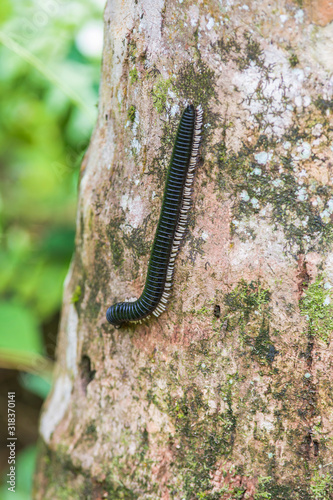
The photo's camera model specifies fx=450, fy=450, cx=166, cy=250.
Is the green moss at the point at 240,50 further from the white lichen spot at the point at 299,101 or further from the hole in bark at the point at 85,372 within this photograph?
the hole in bark at the point at 85,372

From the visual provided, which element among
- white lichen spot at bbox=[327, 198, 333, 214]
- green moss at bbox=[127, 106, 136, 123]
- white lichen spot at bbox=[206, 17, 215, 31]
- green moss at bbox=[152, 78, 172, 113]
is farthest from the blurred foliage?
white lichen spot at bbox=[327, 198, 333, 214]

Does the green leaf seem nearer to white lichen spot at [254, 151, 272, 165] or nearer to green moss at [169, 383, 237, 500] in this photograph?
green moss at [169, 383, 237, 500]

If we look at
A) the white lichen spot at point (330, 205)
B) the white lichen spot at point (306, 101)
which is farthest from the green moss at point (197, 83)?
the white lichen spot at point (330, 205)

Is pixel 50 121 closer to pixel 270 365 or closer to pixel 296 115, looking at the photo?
pixel 296 115

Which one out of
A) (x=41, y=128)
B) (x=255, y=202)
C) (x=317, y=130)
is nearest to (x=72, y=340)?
(x=255, y=202)

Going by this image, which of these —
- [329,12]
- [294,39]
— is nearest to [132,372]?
[294,39]

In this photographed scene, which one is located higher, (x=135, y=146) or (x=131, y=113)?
(x=131, y=113)

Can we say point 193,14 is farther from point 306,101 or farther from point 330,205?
point 330,205

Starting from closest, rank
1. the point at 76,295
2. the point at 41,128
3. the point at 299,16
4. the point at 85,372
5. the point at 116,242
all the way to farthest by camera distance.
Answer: the point at 299,16 < the point at 116,242 < the point at 85,372 < the point at 76,295 < the point at 41,128
